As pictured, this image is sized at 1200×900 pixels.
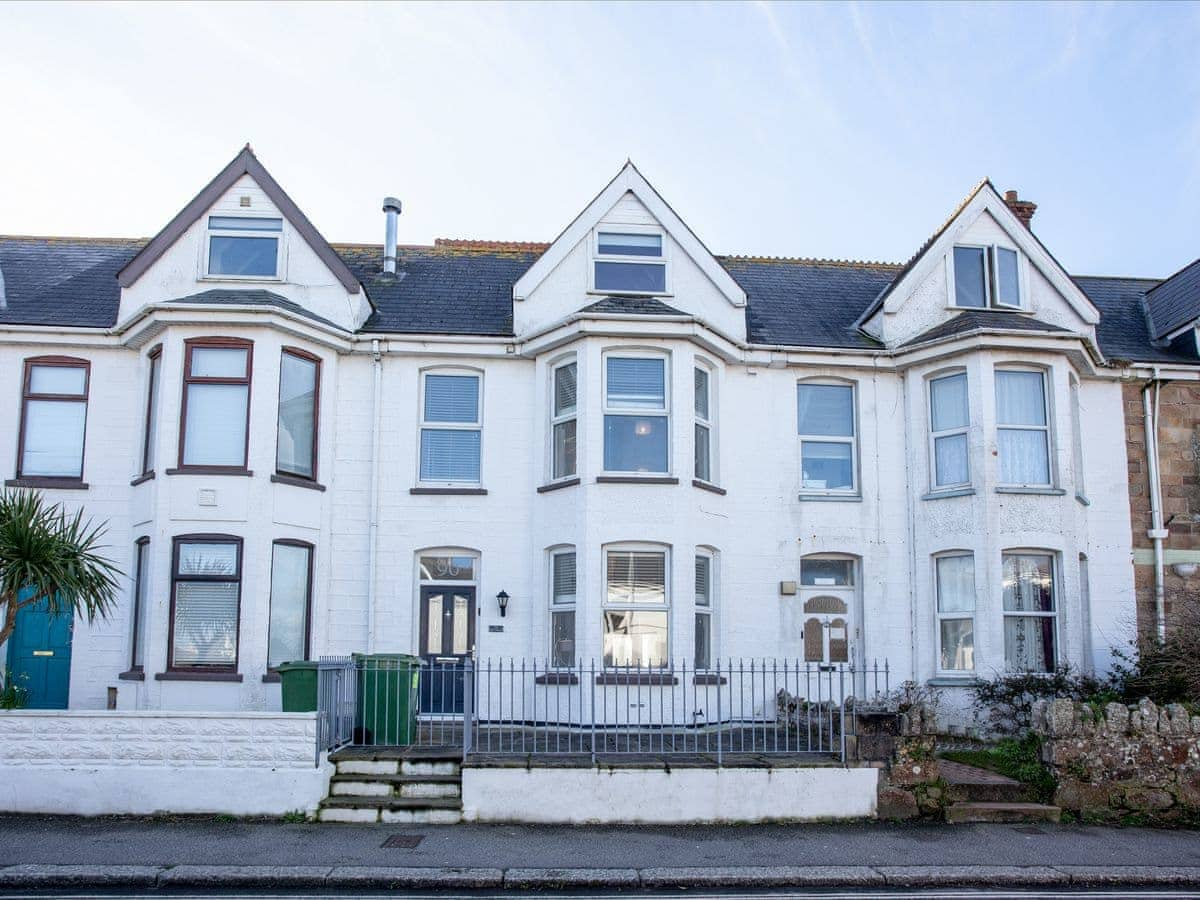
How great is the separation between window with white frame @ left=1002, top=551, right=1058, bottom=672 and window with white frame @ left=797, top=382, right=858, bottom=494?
2811 millimetres

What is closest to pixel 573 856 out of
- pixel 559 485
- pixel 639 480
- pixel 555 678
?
pixel 555 678

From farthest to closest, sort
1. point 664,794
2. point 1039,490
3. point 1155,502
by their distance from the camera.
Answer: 1. point 1155,502
2. point 1039,490
3. point 664,794

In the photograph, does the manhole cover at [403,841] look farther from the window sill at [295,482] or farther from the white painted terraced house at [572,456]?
the window sill at [295,482]

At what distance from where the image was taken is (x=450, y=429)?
18.0 metres

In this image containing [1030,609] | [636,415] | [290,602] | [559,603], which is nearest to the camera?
[290,602]

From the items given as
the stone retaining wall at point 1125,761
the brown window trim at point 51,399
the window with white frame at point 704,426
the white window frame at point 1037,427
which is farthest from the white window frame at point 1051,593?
the brown window trim at point 51,399

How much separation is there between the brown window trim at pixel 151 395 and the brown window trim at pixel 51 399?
39.4 inches

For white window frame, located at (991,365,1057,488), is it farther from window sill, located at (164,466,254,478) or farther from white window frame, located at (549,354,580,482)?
window sill, located at (164,466,254,478)

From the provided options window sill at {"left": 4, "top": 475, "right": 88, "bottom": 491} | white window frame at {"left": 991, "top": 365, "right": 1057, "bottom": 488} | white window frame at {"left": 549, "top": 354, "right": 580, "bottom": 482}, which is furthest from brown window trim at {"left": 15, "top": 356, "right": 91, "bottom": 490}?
white window frame at {"left": 991, "top": 365, "right": 1057, "bottom": 488}

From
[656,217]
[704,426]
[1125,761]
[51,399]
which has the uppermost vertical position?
[656,217]

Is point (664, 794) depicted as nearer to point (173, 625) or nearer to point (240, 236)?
point (173, 625)

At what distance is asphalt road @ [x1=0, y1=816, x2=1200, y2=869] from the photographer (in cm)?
1060

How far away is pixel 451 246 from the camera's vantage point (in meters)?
21.7

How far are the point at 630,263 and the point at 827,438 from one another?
14.3 feet
